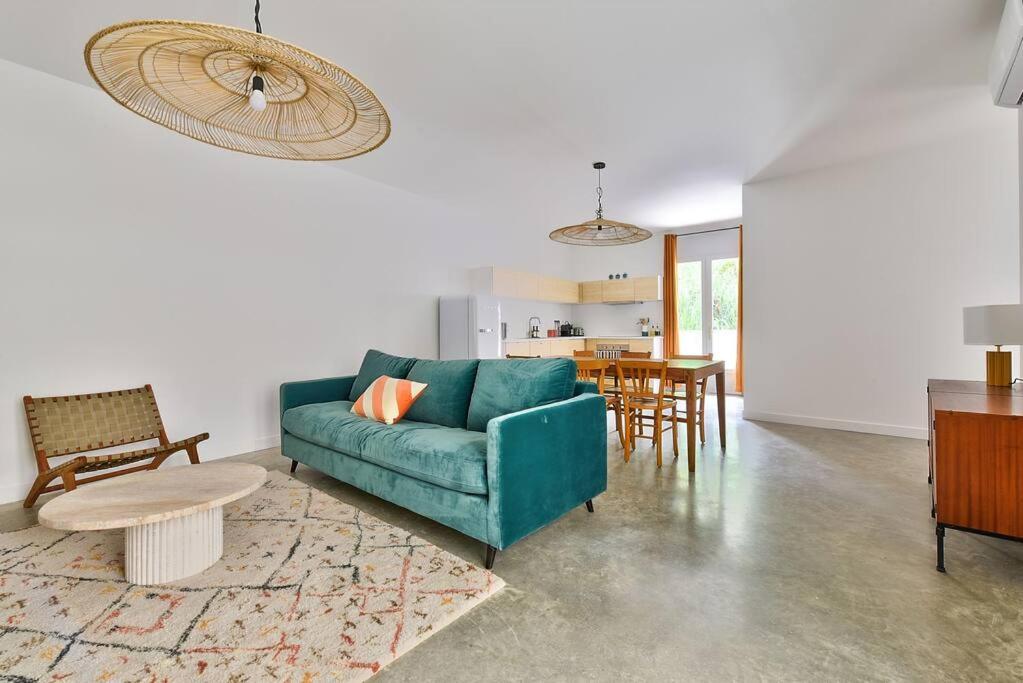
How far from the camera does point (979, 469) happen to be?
6.22 feet

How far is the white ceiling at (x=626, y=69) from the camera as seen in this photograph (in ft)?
7.85

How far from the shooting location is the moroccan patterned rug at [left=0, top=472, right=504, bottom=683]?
4.78 ft

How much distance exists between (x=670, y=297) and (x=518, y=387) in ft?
18.7

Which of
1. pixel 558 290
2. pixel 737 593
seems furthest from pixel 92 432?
pixel 558 290

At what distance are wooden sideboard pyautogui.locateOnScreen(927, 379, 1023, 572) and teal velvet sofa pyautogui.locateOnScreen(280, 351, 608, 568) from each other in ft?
4.95

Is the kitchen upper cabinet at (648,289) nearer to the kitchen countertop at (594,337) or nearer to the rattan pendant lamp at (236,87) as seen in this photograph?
the kitchen countertop at (594,337)

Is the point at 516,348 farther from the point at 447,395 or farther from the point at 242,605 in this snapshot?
the point at 242,605

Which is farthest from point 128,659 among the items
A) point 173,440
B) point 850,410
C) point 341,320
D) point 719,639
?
point 850,410

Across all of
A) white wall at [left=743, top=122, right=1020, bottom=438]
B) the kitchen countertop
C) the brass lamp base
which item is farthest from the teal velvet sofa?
the kitchen countertop

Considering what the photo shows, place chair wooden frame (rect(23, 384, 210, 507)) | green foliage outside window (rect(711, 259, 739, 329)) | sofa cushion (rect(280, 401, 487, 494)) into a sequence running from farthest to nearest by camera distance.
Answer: green foliage outside window (rect(711, 259, 739, 329)) < chair wooden frame (rect(23, 384, 210, 507)) < sofa cushion (rect(280, 401, 487, 494))

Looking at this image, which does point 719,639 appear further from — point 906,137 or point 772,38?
point 906,137

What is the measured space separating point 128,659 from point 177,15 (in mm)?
3039

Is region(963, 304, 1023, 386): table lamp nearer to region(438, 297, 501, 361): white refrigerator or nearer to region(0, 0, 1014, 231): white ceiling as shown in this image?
region(0, 0, 1014, 231): white ceiling

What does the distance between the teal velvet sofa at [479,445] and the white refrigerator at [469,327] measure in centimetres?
202
